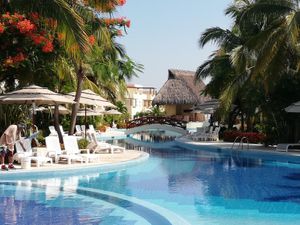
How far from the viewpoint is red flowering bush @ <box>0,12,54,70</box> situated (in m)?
12.7

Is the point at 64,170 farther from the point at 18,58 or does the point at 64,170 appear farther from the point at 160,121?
the point at 160,121

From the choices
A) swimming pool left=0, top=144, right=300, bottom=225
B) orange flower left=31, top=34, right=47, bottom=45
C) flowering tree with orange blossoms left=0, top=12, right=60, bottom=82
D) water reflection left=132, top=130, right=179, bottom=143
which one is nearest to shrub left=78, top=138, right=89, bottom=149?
swimming pool left=0, top=144, right=300, bottom=225

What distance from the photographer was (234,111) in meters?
27.2

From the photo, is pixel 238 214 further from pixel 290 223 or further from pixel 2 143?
pixel 2 143

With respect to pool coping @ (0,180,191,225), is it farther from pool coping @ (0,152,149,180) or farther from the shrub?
the shrub

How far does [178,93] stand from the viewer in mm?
45812

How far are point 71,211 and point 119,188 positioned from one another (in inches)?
108

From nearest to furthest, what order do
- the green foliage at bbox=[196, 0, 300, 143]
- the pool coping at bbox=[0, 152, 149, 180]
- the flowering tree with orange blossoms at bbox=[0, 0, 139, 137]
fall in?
the flowering tree with orange blossoms at bbox=[0, 0, 139, 137] → the pool coping at bbox=[0, 152, 149, 180] → the green foliage at bbox=[196, 0, 300, 143]

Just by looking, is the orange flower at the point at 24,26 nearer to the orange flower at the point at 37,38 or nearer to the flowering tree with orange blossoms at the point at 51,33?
the flowering tree with orange blossoms at the point at 51,33

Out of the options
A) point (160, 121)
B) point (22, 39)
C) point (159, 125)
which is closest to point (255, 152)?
point (22, 39)

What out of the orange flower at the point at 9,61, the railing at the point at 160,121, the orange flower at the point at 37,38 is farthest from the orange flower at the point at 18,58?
the railing at the point at 160,121

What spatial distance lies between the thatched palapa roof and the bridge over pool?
1046 cm

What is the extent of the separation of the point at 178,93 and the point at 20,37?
32.5 m

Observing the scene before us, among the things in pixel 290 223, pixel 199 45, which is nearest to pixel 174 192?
pixel 290 223
